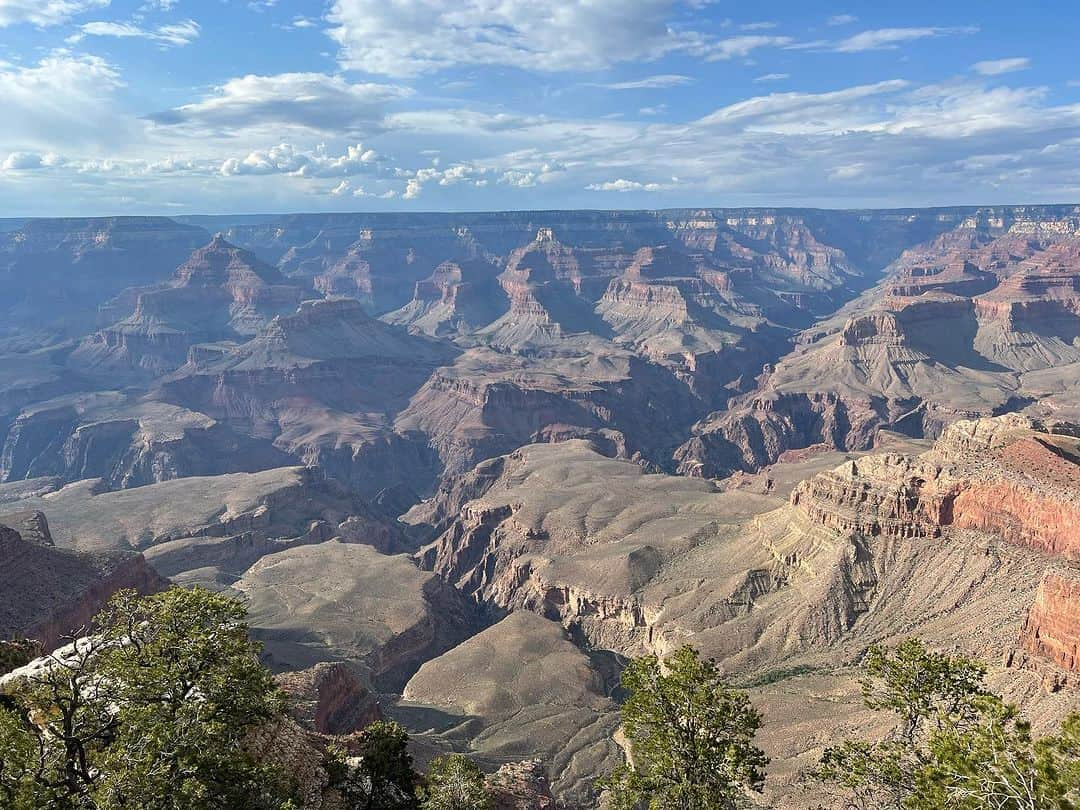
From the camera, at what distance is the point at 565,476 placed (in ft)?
489

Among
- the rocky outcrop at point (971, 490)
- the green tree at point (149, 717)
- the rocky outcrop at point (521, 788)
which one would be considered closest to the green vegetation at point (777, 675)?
the rocky outcrop at point (971, 490)

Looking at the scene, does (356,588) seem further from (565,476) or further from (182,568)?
(565,476)

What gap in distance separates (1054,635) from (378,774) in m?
55.5

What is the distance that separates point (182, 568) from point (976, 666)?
401ft

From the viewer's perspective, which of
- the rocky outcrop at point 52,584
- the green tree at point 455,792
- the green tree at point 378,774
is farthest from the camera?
the rocky outcrop at point 52,584

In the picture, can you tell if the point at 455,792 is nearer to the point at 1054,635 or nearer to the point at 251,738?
the point at 251,738

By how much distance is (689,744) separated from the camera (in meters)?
28.4

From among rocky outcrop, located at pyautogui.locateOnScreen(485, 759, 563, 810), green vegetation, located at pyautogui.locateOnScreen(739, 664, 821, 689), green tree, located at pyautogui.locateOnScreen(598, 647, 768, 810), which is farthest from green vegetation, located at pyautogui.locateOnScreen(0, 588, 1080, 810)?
green vegetation, located at pyautogui.locateOnScreen(739, 664, 821, 689)

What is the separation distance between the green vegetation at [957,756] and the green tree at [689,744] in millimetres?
3649

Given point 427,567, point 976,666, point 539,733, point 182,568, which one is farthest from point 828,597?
point 182,568

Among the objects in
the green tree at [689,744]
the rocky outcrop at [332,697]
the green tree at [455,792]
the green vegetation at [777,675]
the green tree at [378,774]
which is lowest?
the green vegetation at [777,675]

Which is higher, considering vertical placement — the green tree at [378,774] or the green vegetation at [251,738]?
the green vegetation at [251,738]

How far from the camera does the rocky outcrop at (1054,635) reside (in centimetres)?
5859

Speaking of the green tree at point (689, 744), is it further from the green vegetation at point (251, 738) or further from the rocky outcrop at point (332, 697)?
the rocky outcrop at point (332, 697)
